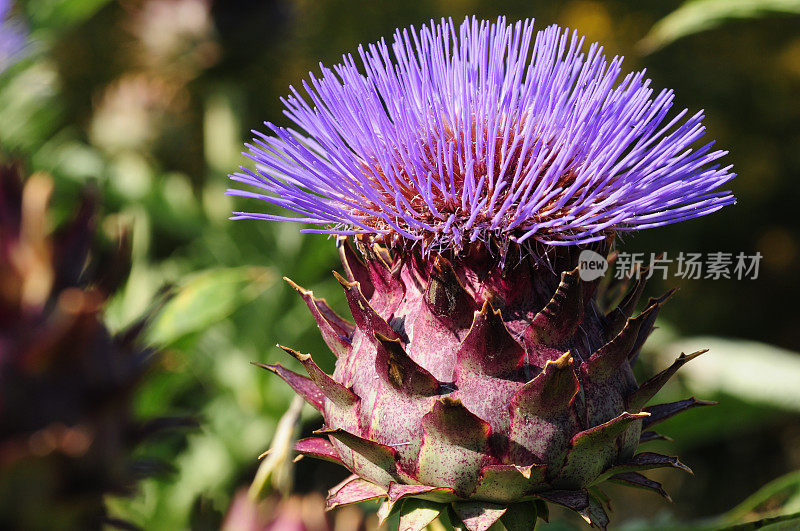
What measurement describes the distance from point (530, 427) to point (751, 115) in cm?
289

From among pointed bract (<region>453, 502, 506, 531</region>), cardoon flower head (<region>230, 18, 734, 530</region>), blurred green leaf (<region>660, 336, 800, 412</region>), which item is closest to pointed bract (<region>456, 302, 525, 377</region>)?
cardoon flower head (<region>230, 18, 734, 530</region>)

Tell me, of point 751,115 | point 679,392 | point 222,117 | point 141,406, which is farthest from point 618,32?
point 141,406

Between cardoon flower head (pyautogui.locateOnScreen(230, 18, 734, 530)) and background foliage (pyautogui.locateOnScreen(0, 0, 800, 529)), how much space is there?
0.17 metres

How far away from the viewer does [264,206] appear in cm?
223

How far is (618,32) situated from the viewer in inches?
125

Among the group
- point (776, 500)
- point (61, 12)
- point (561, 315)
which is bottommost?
point (776, 500)

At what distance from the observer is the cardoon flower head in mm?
725

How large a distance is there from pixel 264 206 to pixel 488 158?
1.52 metres

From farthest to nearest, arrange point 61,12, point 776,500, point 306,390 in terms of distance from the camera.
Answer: point 61,12, point 776,500, point 306,390

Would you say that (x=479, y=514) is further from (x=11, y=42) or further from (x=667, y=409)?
(x=11, y=42)

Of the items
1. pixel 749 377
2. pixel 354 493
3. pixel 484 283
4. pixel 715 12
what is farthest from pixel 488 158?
pixel 749 377

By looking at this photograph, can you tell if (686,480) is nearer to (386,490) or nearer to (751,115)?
(751,115)

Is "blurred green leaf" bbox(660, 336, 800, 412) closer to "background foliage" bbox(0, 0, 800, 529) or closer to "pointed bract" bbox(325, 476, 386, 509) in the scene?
"background foliage" bbox(0, 0, 800, 529)

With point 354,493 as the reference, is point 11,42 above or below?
above
